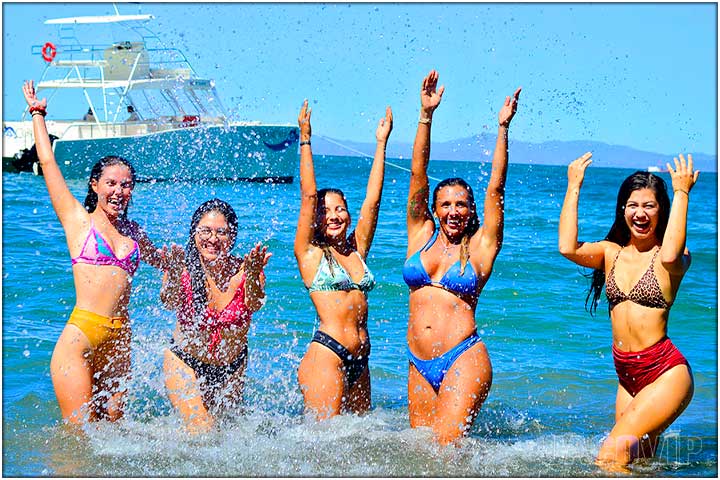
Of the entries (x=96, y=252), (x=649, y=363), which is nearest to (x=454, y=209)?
(x=649, y=363)

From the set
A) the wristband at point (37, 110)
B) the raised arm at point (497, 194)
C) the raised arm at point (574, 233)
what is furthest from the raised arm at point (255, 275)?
the raised arm at point (574, 233)

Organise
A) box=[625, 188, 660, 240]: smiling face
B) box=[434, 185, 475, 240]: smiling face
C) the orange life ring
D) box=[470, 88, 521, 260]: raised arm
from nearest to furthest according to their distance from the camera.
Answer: box=[625, 188, 660, 240]: smiling face
box=[470, 88, 521, 260]: raised arm
box=[434, 185, 475, 240]: smiling face
the orange life ring

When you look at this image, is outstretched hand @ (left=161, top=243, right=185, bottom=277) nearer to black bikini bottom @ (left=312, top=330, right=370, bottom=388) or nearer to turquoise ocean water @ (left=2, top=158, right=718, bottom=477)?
turquoise ocean water @ (left=2, top=158, right=718, bottom=477)

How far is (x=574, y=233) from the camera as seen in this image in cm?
555

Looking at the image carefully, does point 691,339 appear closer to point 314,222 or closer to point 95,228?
point 314,222

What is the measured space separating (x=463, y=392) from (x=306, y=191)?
163cm

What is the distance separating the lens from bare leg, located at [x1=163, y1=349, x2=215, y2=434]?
5.92 metres

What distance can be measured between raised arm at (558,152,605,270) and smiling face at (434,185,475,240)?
1.97 ft

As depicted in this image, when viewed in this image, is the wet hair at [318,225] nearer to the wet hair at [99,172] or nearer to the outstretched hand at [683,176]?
the wet hair at [99,172]

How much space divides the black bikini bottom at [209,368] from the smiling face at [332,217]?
3.38 feet

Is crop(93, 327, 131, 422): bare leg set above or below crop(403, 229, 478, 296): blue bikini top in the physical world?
below

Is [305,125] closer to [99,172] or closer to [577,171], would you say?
[99,172]

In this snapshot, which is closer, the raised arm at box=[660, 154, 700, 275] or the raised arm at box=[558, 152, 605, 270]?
the raised arm at box=[660, 154, 700, 275]

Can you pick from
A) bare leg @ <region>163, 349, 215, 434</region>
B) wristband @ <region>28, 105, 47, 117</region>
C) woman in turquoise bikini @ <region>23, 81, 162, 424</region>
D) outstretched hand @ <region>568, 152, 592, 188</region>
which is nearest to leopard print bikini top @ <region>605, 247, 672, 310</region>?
outstretched hand @ <region>568, 152, 592, 188</region>
